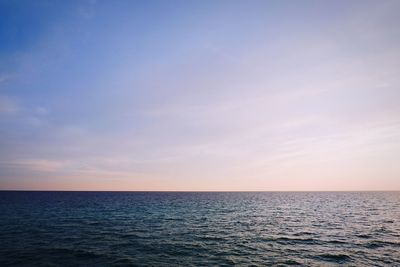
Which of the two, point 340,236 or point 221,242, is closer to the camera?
point 221,242

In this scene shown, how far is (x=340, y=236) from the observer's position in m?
33.3

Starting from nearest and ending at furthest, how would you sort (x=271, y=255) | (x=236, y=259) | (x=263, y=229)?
1. (x=236, y=259)
2. (x=271, y=255)
3. (x=263, y=229)

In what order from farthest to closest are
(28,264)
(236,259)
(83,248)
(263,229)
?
(263,229), (83,248), (236,259), (28,264)

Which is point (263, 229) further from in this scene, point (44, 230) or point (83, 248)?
point (44, 230)

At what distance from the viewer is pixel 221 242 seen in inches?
1148

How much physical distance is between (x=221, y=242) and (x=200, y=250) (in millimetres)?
4615

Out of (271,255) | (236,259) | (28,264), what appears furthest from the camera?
(271,255)

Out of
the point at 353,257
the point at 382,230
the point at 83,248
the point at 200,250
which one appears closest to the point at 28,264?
the point at 83,248

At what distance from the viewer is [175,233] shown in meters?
34.4

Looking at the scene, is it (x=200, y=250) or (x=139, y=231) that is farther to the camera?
(x=139, y=231)

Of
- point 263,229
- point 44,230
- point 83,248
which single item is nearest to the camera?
point 83,248

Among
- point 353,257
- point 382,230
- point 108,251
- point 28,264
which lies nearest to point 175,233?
point 108,251

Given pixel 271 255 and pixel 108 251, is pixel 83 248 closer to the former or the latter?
pixel 108 251

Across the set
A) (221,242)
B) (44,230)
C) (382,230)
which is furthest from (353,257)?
(44,230)
